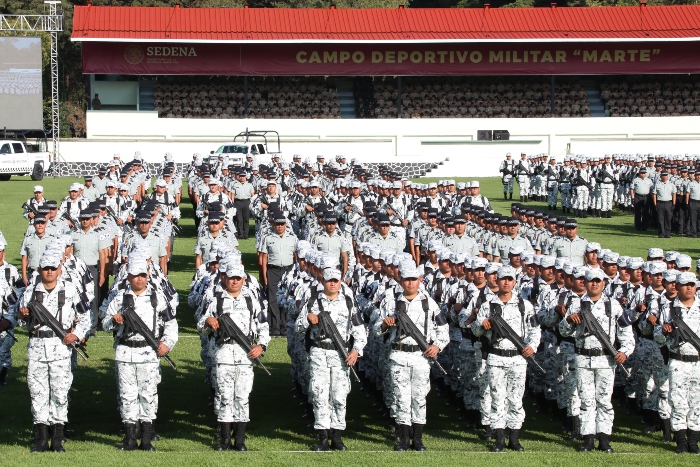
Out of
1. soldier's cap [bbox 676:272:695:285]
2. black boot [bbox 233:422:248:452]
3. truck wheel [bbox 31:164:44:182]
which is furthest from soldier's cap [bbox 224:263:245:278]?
truck wheel [bbox 31:164:44:182]

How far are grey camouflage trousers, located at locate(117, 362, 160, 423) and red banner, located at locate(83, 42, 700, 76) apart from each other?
38714 millimetres

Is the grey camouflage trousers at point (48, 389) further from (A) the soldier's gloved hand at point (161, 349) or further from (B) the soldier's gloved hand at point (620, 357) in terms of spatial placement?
(B) the soldier's gloved hand at point (620, 357)

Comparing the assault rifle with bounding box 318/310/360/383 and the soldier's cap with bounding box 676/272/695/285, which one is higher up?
the soldier's cap with bounding box 676/272/695/285

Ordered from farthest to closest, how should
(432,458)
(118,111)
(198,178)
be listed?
(118,111) → (198,178) → (432,458)

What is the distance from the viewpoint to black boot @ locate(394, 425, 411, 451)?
405 inches

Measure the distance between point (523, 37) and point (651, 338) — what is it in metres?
38.1

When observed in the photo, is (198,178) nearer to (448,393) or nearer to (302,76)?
(448,393)

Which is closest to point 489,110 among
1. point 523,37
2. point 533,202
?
point 523,37

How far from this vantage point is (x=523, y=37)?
47844 millimetres

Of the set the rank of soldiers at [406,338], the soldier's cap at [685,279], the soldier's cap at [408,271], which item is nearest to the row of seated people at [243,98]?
the rank of soldiers at [406,338]

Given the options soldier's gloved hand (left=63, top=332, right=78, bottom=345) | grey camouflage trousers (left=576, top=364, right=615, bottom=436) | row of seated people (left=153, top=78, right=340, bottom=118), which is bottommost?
grey camouflage trousers (left=576, top=364, right=615, bottom=436)

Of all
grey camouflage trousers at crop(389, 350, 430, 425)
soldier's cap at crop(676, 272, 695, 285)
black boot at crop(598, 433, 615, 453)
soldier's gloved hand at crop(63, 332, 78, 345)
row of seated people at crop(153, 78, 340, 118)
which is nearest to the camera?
soldier's gloved hand at crop(63, 332, 78, 345)

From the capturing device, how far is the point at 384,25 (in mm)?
48625

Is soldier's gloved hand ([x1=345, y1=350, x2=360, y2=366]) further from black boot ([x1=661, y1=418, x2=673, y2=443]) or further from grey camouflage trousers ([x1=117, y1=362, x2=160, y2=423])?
black boot ([x1=661, y1=418, x2=673, y2=443])
